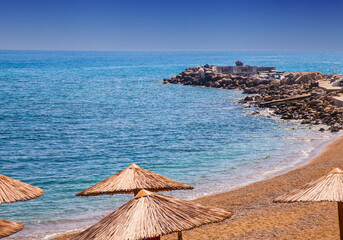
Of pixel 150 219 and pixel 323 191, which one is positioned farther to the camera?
pixel 323 191

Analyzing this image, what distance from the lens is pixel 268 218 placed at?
13789 millimetres

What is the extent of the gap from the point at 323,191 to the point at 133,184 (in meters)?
4.02

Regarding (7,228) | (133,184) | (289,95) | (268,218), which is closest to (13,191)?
(7,228)

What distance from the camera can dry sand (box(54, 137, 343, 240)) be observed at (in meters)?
12.3

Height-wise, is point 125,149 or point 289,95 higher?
point 289,95

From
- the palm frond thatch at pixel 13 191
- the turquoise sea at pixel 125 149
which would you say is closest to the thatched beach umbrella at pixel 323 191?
the palm frond thatch at pixel 13 191

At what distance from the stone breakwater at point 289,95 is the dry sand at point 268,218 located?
1575cm

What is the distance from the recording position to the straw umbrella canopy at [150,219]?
255 inches

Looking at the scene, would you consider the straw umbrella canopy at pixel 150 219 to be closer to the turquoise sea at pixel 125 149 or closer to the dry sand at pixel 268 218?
the dry sand at pixel 268 218

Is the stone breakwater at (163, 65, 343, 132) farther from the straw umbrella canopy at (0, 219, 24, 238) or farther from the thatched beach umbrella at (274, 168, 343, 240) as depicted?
the straw umbrella canopy at (0, 219, 24, 238)

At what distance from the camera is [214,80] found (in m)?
71.8

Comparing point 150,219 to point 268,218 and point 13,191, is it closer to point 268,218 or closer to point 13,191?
point 13,191

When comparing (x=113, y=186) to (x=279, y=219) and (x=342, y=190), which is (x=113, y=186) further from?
(x=279, y=219)

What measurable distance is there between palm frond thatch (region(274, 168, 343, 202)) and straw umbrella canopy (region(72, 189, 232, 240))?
6.01 ft
